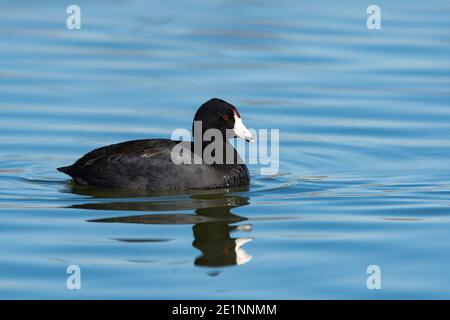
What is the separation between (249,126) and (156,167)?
9.68 ft

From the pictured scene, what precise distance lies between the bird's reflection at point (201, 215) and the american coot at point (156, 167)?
11cm

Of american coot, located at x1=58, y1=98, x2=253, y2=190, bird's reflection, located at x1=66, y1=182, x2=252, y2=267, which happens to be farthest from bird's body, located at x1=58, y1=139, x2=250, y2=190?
bird's reflection, located at x1=66, y1=182, x2=252, y2=267

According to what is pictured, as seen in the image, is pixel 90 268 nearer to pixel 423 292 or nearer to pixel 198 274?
pixel 198 274

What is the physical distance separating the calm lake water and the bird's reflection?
0.09ft

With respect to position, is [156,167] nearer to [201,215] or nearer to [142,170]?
[142,170]

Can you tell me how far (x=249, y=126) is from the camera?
1511 cm

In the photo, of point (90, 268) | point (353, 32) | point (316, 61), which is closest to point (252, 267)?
point (90, 268)

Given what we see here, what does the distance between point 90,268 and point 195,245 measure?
111 cm

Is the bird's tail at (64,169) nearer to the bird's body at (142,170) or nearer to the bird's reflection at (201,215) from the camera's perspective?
the bird's body at (142,170)

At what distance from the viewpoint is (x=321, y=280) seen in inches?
364

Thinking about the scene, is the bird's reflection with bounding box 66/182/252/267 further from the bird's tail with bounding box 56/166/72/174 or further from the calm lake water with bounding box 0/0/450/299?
the bird's tail with bounding box 56/166/72/174

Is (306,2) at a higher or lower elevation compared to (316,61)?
higher

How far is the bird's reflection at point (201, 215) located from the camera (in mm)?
10141

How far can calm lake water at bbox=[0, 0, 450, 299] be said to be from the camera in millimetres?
9539
